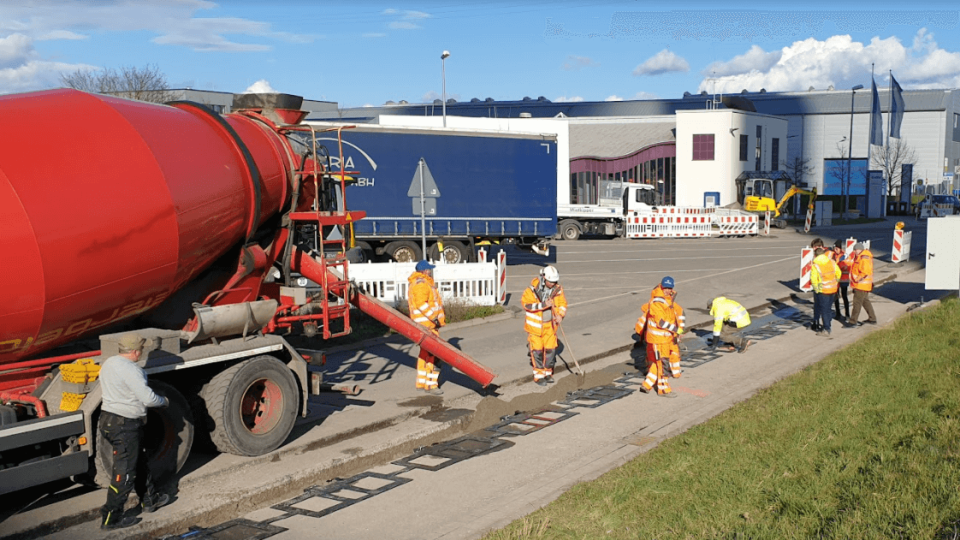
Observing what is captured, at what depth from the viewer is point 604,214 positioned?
127 ft

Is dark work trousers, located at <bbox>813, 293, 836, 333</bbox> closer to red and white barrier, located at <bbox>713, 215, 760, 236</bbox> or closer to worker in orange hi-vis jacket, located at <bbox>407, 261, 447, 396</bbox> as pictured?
worker in orange hi-vis jacket, located at <bbox>407, 261, 447, 396</bbox>

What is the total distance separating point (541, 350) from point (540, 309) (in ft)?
1.89

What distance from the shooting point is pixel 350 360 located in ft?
43.4

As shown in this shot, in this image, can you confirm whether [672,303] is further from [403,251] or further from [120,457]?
[403,251]

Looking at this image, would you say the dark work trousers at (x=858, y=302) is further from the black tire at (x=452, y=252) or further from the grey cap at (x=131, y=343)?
the grey cap at (x=131, y=343)

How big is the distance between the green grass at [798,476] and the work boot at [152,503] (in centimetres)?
288

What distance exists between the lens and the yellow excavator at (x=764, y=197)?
147ft

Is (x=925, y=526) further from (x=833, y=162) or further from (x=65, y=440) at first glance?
(x=833, y=162)

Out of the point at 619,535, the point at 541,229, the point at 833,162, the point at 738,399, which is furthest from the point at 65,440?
the point at 833,162

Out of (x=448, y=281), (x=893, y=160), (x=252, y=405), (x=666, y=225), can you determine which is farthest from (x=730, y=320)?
(x=893, y=160)

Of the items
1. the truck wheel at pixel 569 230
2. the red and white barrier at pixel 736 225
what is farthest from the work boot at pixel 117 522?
the red and white barrier at pixel 736 225

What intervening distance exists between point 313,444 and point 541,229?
17.9 metres

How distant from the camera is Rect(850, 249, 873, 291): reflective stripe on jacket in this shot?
614 inches

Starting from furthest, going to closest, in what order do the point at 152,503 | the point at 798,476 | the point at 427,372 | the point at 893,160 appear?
the point at 893,160
the point at 427,372
the point at 798,476
the point at 152,503
